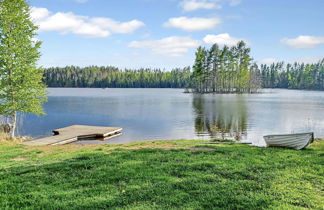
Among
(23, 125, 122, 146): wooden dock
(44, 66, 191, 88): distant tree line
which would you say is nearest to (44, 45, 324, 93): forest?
(44, 66, 191, 88): distant tree line

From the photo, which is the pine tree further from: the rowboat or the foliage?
the foliage

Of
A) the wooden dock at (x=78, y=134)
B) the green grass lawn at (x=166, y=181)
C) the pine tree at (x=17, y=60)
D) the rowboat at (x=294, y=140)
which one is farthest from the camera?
the wooden dock at (x=78, y=134)

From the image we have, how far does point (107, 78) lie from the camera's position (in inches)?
7077

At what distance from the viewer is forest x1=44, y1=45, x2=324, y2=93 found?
94562 mm

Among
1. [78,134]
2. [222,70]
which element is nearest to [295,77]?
[222,70]

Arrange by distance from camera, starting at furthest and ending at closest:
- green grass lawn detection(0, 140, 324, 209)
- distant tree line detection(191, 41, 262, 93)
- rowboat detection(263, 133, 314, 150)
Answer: distant tree line detection(191, 41, 262, 93), rowboat detection(263, 133, 314, 150), green grass lawn detection(0, 140, 324, 209)

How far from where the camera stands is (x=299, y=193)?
614cm

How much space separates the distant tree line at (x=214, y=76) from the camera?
94625 millimetres

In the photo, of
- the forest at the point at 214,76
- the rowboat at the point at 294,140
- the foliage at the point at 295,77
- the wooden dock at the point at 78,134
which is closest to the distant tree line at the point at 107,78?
the forest at the point at 214,76

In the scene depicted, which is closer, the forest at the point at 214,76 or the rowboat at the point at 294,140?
the rowboat at the point at 294,140

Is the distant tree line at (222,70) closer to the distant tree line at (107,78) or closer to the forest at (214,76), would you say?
the forest at (214,76)

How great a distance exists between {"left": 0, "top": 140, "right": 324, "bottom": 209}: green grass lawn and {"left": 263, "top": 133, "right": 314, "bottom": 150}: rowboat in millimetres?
1581

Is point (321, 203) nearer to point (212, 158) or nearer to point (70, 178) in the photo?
point (212, 158)

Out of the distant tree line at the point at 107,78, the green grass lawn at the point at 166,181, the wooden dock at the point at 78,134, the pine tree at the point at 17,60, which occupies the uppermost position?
the distant tree line at the point at 107,78
